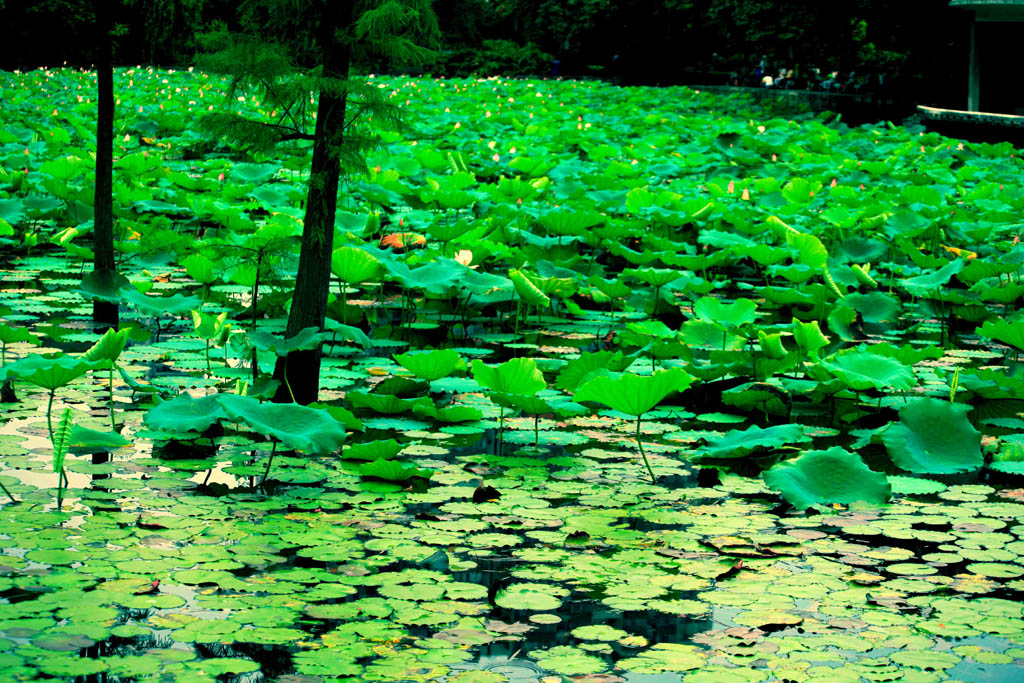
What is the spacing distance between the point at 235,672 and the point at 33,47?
82.0 ft

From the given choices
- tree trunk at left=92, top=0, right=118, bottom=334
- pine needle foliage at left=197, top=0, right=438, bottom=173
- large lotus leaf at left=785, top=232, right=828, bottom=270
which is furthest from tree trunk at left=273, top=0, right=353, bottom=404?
large lotus leaf at left=785, top=232, right=828, bottom=270

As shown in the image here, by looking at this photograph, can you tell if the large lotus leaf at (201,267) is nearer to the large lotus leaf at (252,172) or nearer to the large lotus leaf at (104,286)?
the large lotus leaf at (104,286)

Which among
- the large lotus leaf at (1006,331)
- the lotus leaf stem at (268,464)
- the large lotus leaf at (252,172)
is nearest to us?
the lotus leaf stem at (268,464)

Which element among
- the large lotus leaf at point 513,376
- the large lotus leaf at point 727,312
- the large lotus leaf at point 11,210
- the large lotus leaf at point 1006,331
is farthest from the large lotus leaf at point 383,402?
the large lotus leaf at point 11,210

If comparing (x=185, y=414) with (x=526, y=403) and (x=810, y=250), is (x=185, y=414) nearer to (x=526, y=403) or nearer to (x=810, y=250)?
(x=526, y=403)

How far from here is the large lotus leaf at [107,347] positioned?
10.00 ft

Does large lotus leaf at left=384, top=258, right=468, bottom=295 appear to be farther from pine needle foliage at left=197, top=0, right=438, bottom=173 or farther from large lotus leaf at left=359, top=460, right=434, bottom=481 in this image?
large lotus leaf at left=359, top=460, right=434, bottom=481

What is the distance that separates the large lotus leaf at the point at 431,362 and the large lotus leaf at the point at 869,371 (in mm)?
1162

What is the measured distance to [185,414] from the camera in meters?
2.90

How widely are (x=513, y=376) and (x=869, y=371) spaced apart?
3.73 feet

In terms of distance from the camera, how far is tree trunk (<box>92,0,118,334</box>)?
4047 millimetres

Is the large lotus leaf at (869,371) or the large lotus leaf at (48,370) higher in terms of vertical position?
the large lotus leaf at (48,370)

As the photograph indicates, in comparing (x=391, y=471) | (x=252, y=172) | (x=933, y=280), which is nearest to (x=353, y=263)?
(x=391, y=471)

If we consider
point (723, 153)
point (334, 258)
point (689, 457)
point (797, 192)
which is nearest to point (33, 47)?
point (723, 153)
